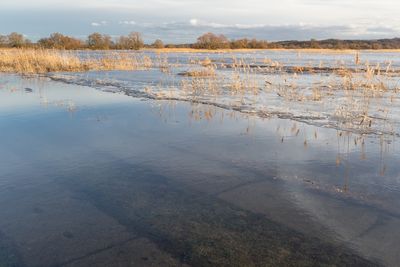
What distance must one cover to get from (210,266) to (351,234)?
4.56ft

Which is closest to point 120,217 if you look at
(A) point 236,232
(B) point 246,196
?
(A) point 236,232

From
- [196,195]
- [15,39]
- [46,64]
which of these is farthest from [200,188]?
[15,39]

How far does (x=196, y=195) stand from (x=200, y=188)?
0.75 ft

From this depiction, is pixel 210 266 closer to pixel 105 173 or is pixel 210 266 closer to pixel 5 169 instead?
pixel 105 173

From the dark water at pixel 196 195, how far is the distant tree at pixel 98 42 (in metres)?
56.9

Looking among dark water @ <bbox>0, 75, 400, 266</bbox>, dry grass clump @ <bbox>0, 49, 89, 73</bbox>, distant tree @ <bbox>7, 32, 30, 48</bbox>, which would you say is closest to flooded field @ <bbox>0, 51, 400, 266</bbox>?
dark water @ <bbox>0, 75, 400, 266</bbox>

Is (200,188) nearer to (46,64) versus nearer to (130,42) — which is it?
(46,64)

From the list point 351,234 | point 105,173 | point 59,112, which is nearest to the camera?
point 351,234

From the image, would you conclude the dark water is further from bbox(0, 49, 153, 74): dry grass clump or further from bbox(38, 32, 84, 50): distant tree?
bbox(38, 32, 84, 50): distant tree

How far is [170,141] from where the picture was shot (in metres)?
7.01

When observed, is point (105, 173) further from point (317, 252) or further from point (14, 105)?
point (14, 105)

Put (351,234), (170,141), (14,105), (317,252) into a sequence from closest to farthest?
1. (317,252)
2. (351,234)
3. (170,141)
4. (14,105)

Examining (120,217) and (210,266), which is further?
(120,217)

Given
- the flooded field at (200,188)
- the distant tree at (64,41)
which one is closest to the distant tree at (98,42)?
the distant tree at (64,41)
